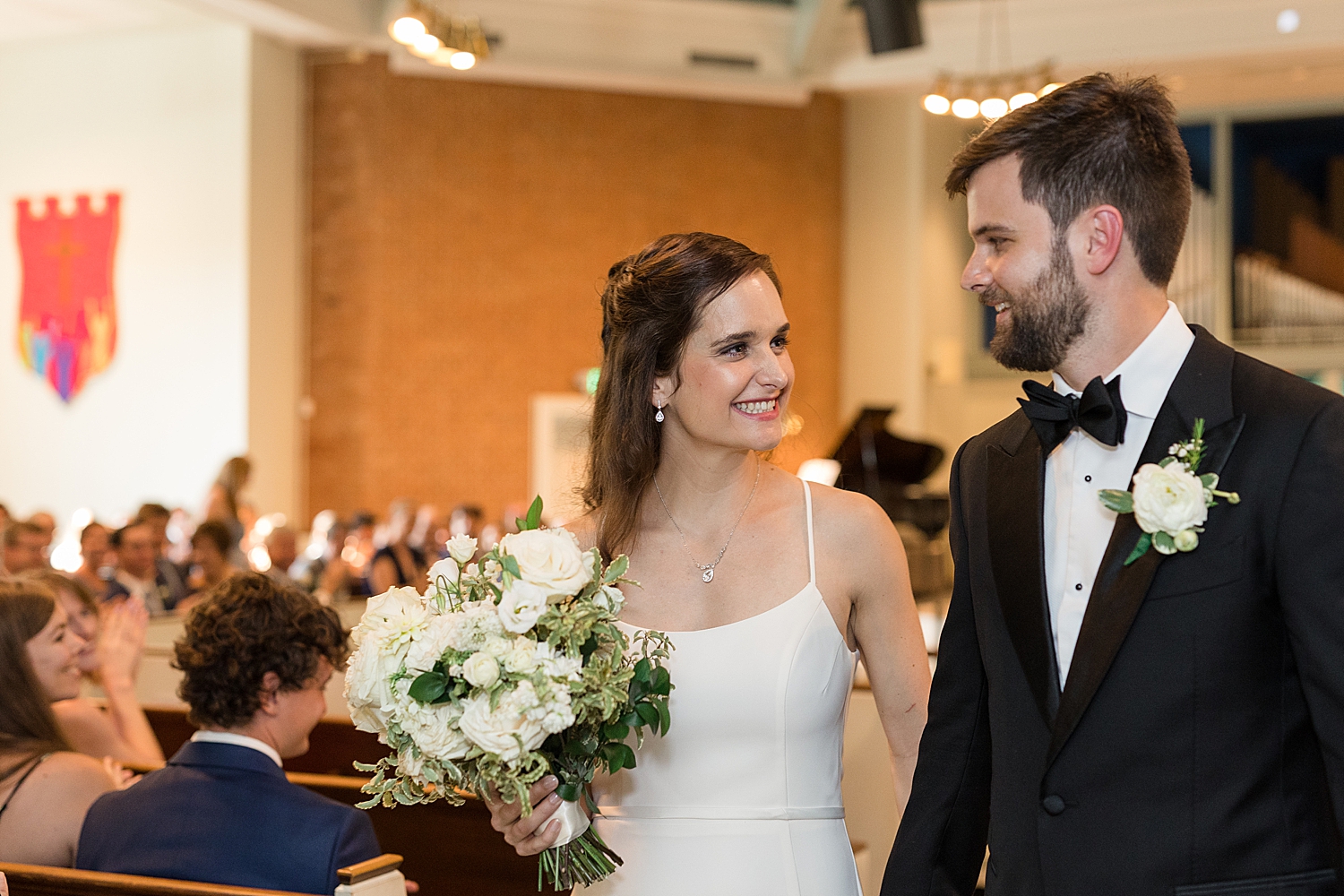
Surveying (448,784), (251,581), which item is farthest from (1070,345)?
(251,581)

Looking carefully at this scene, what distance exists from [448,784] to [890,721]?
0.80m

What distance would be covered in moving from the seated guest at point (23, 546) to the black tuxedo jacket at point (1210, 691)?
20.8ft

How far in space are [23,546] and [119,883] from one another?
5.06 m

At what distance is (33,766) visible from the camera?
121 inches

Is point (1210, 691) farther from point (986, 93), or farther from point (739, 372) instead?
point (986, 93)

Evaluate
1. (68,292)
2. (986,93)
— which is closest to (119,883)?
(986,93)

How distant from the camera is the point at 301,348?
13.5 meters

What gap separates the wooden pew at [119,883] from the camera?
8.12 feet

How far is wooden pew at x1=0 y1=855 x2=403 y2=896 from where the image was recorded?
247 centimetres

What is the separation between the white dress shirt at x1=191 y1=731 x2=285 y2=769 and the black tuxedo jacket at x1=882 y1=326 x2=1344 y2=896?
5.59 ft

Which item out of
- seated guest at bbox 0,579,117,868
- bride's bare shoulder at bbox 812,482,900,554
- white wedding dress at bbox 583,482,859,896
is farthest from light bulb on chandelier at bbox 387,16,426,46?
white wedding dress at bbox 583,482,859,896

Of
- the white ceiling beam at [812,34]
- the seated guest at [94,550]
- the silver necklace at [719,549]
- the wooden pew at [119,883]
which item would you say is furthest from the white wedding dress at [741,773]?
the white ceiling beam at [812,34]

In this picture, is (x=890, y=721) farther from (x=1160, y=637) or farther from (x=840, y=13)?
(x=840, y=13)

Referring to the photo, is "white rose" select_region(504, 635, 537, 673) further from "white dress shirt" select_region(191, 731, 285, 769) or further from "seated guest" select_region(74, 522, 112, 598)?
"seated guest" select_region(74, 522, 112, 598)
